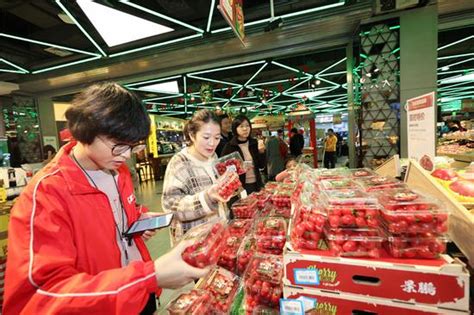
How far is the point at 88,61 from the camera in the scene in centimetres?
582

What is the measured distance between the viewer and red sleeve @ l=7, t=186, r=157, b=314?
0.66 metres

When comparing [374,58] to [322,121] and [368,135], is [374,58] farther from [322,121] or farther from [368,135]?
[322,121]

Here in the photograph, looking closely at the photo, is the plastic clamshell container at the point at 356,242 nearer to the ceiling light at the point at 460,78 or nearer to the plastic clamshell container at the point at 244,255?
the plastic clamshell container at the point at 244,255

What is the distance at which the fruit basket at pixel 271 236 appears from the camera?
1.32 meters

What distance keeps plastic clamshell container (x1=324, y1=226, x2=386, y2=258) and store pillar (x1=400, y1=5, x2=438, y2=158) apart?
4448 millimetres

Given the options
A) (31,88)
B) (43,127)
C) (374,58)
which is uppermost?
(31,88)

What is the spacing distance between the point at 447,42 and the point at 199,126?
24.9 feet

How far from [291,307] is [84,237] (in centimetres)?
81

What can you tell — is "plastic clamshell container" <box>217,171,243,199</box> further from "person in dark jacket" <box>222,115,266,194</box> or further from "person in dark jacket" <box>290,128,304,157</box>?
"person in dark jacket" <box>290,128,304,157</box>

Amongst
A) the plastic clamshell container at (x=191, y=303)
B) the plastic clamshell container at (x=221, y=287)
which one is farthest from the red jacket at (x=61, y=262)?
the plastic clamshell container at (x=221, y=287)

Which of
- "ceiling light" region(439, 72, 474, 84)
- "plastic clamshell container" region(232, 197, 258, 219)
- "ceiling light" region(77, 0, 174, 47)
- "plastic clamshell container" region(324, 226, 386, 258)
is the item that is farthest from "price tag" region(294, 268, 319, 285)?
"ceiling light" region(439, 72, 474, 84)

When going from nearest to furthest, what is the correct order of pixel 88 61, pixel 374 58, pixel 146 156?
pixel 374 58 < pixel 88 61 < pixel 146 156

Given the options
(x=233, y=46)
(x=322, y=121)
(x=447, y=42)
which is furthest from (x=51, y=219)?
(x=322, y=121)

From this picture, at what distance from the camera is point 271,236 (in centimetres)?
136
